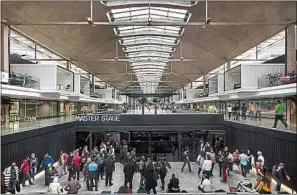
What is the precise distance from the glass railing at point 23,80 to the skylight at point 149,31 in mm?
9028

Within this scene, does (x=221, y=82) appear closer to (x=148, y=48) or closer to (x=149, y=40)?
(x=149, y=40)

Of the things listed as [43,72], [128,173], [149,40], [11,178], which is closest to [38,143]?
[11,178]

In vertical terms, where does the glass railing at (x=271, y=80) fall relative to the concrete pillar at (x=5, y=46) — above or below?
below

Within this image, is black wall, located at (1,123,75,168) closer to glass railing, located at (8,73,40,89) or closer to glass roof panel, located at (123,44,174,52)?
glass railing, located at (8,73,40,89)

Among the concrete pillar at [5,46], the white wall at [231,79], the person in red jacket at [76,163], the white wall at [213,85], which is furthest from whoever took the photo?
the white wall at [213,85]

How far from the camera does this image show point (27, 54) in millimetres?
30750

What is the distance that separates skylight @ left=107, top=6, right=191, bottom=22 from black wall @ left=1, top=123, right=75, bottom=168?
25.3 ft

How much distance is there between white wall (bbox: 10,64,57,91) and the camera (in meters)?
21.6

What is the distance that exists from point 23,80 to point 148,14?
9.27 meters

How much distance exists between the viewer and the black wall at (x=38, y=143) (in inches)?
500

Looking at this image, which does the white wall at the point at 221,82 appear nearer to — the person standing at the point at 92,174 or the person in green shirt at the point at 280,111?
the person in green shirt at the point at 280,111

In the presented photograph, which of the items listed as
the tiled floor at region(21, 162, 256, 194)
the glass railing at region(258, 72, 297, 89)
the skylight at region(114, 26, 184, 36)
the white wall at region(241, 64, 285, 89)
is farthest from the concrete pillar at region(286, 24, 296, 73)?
the skylight at region(114, 26, 184, 36)

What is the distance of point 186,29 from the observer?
26781 millimetres

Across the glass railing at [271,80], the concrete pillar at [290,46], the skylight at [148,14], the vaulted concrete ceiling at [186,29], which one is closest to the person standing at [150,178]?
the vaulted concrete ceiling at [186,29]
